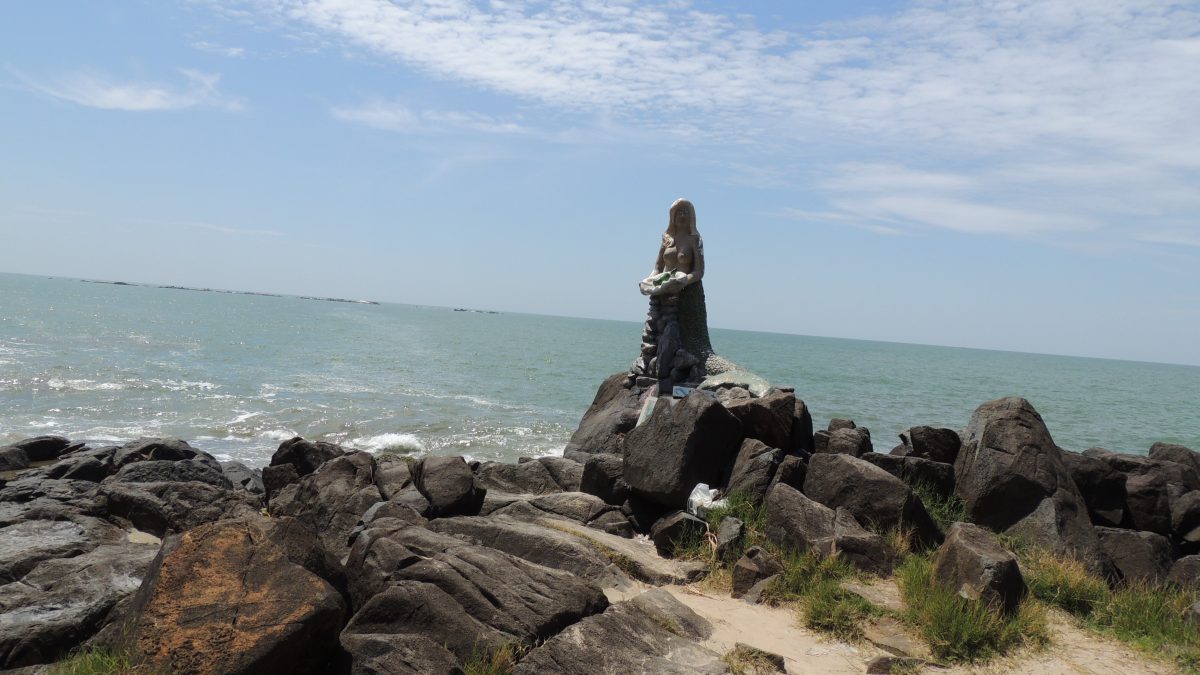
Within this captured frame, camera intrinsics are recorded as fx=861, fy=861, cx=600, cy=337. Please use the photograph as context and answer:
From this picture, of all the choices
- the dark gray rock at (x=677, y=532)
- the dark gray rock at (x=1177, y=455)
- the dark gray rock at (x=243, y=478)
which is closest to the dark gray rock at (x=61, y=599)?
the dark gray rock at (x=677, y=532)

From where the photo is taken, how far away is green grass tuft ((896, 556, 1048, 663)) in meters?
6.25

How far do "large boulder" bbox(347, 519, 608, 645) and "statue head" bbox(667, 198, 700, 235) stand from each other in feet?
33.2

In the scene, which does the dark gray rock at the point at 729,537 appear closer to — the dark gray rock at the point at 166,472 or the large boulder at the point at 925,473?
the large boulder at the point at 925,473

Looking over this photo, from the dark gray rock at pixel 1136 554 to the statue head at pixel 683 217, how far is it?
8.71 m

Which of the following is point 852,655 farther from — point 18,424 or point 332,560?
point 18,424

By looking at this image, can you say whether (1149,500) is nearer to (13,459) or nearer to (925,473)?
(925,473)

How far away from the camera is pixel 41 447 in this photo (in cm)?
1638

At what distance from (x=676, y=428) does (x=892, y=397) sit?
37785mm

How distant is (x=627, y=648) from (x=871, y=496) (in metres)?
3.67

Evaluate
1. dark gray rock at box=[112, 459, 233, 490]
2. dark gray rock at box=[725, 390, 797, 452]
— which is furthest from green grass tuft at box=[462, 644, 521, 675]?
dark gray rock at box=[112, 459, 233, 490]

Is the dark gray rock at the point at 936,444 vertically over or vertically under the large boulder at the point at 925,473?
over

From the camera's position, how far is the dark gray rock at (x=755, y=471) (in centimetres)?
889

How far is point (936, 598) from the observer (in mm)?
6625

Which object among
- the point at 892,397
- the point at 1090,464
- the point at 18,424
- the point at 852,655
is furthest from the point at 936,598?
the point at 892,397
